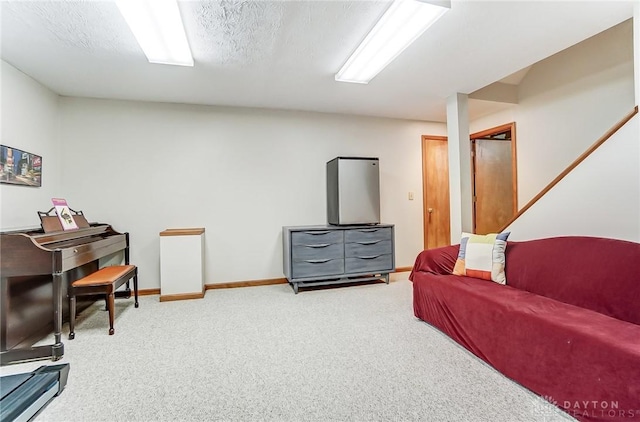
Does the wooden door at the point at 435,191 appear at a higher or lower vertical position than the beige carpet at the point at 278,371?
higher

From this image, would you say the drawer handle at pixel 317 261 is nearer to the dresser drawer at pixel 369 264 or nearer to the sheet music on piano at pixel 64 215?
the dresser drawer at pixel 369 264

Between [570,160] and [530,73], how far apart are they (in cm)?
129

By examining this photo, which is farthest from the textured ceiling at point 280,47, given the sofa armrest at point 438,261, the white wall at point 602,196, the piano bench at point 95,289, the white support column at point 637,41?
the piano bench at point 95,289

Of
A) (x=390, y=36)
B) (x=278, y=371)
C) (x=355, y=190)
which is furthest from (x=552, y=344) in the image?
(x=355, y=190)

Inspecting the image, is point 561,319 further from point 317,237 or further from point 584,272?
point 317,237

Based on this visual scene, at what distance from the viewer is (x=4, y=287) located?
2.02 meters

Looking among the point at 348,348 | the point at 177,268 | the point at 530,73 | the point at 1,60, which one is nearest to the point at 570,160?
the point at 530,73

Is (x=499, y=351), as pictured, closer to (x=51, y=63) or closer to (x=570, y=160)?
(x=570, y=160)

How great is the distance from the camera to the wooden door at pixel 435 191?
4.60 meters

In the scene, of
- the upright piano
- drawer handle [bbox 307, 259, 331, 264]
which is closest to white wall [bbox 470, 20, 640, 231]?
drawer handle [bbox 307, 259, 331, 264]

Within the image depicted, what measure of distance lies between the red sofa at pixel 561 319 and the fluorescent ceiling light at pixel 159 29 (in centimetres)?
279

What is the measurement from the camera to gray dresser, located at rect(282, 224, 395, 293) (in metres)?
3.54

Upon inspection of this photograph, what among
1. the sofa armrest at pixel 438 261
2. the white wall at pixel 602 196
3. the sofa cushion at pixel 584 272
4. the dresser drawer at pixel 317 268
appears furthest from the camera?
the dresser drawer at pixel 317 268

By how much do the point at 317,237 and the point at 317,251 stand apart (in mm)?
177
